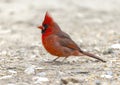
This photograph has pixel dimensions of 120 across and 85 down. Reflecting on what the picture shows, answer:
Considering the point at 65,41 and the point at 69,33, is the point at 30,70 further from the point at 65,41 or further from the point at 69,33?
the point at 69,33

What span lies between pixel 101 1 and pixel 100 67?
9.80 metres

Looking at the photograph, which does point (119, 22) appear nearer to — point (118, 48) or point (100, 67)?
point (118, 48)

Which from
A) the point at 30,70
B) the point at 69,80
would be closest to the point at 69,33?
the point at 30,70

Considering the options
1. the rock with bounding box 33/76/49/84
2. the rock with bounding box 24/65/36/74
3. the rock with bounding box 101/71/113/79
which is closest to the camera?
the rock with bounding box 33/76/49/84

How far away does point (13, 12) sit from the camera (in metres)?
15.8

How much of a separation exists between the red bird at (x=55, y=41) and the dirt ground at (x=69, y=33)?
180 millimetres

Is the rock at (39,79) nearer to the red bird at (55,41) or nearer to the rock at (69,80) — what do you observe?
the rock at (69,80)

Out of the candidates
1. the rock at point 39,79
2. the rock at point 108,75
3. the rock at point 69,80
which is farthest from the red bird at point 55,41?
the rock at point 69,80

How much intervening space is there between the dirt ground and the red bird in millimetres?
180

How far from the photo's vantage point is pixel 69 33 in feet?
43.3

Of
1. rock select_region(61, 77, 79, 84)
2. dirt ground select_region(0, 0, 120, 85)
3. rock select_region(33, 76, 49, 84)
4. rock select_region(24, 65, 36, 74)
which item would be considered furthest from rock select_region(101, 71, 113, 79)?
rock select_region(24, 65, 36, 74)

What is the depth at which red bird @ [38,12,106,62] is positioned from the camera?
849 cm

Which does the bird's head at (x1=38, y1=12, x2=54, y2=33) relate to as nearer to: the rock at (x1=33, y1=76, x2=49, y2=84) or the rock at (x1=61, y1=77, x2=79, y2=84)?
the rock at (x1=33, y1=76, x2=49, y2=84)

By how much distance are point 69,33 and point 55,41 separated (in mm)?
4636
